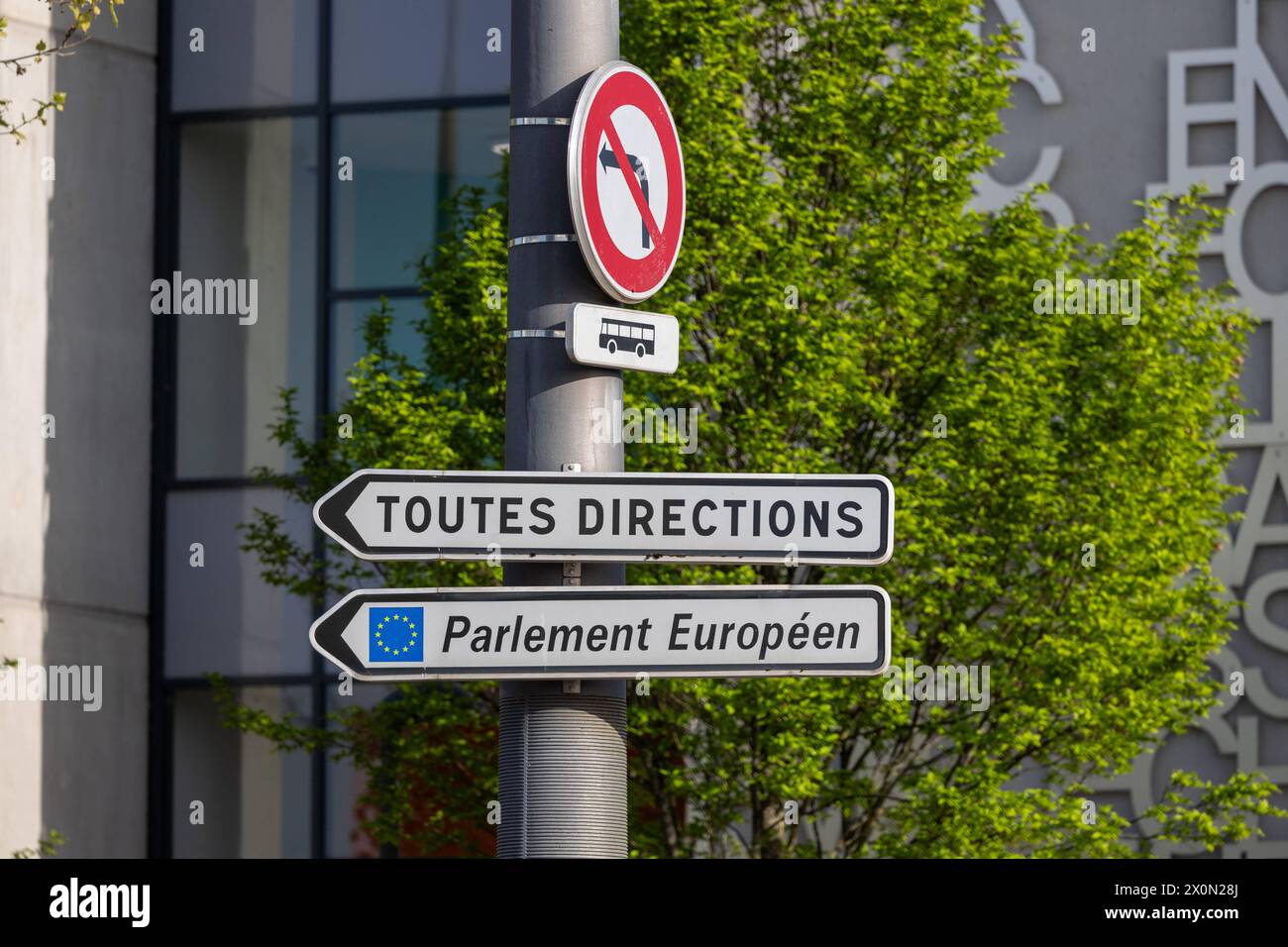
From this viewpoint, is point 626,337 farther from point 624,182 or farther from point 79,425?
point 79,425

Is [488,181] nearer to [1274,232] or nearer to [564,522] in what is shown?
[1274,232]

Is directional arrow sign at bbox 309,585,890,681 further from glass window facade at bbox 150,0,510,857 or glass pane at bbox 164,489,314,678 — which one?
glass pane at bbox 164,489,314,678

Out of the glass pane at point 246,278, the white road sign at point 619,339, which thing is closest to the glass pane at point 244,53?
the glass pane at point 246,278

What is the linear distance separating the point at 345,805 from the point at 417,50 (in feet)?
20.4

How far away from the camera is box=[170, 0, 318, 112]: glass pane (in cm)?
1677

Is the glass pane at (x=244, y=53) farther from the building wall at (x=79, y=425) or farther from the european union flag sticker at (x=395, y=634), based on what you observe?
the european union flag sticker at (x=395, y=634)

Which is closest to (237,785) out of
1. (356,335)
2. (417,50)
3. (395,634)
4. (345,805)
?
(345,805)

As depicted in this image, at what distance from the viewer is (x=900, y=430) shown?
12.1 meters

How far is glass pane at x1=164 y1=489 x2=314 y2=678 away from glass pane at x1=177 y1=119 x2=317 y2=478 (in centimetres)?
32

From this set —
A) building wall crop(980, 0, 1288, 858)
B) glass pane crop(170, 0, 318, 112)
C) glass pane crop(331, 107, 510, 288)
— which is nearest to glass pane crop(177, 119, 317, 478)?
glass pane crop(170, 0, 318, 112)

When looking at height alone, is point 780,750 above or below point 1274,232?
below
